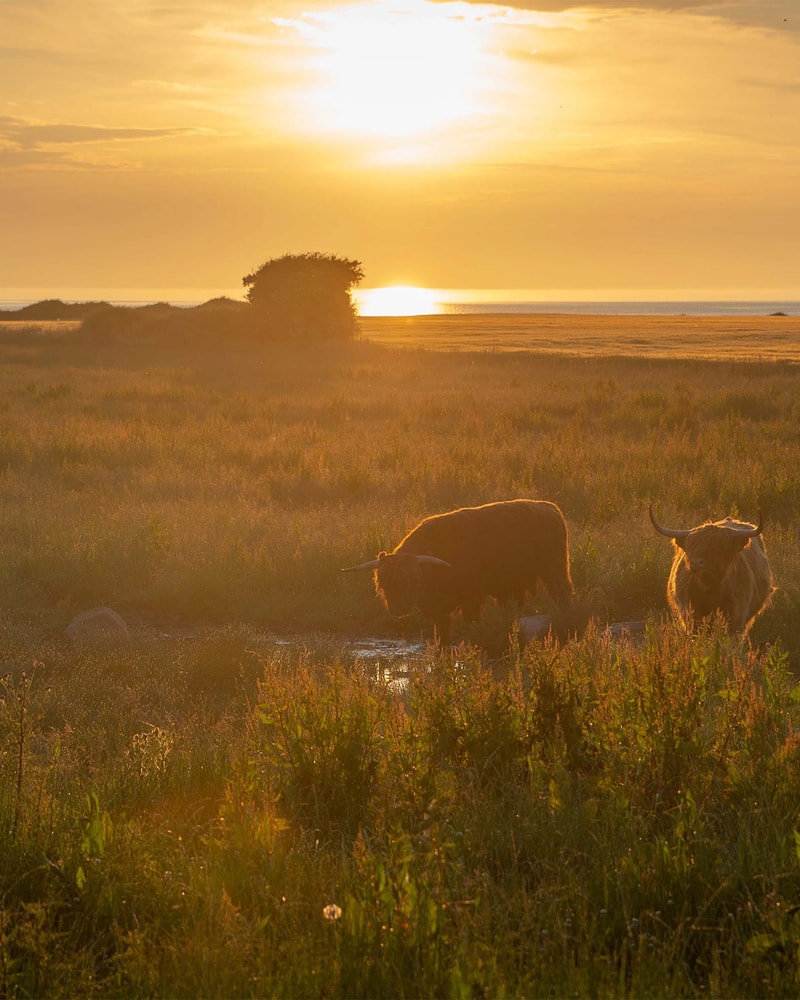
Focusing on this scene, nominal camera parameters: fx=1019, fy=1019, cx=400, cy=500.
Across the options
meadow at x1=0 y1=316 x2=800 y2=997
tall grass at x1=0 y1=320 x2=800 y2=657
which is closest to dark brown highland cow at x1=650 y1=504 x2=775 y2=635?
meadow at x1=0 y1=316 x2=800 y2=997

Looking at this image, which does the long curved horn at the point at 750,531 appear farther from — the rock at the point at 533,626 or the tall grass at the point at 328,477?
A: the rock at the point at 533,626

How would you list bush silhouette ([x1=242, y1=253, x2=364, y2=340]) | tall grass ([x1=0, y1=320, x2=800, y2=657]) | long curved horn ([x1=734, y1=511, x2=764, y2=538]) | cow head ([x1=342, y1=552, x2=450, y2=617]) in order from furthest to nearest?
1. bush silhouette ([x1=242, y1=253, x2=364, y2=340])
2. tall grass ([x1=0, y1=320, x2=800, y2=657])
3. cow head ([x1=342, y1=552, x2=450, y2=617])
4. long curved horn ([x1=734, y1=511, x2=764, y2=538])

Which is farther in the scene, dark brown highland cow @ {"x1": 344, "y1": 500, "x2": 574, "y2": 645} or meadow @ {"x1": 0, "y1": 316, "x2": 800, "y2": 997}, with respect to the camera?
dark brown highland cow @ {"x1": 344, "y1": 500, "x2": 574, "y2": 645}

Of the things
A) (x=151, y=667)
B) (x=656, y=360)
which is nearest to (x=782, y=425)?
(x=151, y=667)

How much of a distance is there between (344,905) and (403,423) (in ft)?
67.3

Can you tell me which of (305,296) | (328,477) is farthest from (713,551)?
(305,296)

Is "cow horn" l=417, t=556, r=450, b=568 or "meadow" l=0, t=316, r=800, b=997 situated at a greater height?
"cow horn" l=417, t=556, r=450, b=568

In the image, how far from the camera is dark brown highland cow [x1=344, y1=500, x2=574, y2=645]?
31.7 feet

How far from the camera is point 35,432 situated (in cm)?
2050

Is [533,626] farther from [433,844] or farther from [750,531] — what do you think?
[433,844]

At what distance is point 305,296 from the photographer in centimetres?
4809

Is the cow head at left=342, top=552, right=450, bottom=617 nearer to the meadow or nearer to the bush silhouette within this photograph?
the meadow

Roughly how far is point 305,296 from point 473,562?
130 ft

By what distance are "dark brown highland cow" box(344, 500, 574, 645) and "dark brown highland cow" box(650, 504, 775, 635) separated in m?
1.48
